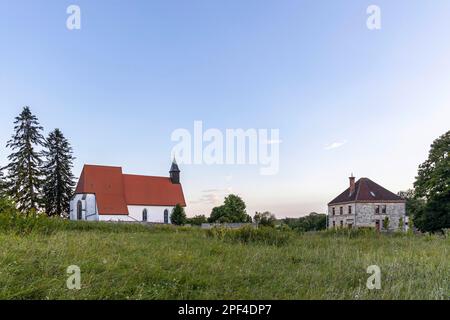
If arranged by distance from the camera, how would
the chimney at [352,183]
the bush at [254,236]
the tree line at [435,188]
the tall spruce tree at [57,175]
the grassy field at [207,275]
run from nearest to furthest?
1. the grassy field at [207,275]
2. the bush at [254,236]
3. the tree line at [435,188]
4. the tall spruce tree at [57,175]
5. the chimney at [352,183]

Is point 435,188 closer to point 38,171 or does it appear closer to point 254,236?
point 254,236

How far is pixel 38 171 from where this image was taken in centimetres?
4300

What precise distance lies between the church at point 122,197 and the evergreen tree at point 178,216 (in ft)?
10.2

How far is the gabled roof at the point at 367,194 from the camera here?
49469mm

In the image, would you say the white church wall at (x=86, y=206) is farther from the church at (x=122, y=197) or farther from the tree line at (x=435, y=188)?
the tree line at (x=435, y=188)

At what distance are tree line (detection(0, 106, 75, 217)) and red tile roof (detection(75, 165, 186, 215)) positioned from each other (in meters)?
2.39

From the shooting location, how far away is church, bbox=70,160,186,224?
47.1 meters

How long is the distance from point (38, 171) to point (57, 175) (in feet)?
11.1

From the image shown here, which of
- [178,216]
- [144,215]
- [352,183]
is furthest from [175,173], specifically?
[352,183]

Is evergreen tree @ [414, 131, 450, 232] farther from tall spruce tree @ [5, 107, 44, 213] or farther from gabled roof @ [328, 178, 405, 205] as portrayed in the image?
tall spruce tree @ [5, 107, 44, 213]

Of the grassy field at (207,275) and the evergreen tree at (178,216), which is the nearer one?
the grassy field at (207,275)

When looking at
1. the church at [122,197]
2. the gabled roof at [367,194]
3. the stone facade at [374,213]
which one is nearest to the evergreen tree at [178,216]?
the church at [122,197]
